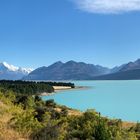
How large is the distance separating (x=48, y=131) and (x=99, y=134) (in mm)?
3975

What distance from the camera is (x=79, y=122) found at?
87.9 ft

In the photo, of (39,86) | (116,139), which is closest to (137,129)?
(116,139)

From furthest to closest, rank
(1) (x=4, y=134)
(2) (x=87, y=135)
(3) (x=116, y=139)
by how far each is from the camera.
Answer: (3) (x=116, y=139) < (2) (x=87, y=135) < (1) (x=4, y=134)

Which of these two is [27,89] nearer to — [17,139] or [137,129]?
[137,129]

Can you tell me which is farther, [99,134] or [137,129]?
[137,129]

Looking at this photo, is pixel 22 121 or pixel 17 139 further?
pixel 22 121

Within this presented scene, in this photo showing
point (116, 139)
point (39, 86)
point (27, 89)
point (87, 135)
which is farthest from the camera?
point (39, 86)

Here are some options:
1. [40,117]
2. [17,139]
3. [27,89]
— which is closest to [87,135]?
[17,139]

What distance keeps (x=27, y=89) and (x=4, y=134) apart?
145m

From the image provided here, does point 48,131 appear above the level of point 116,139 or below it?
above

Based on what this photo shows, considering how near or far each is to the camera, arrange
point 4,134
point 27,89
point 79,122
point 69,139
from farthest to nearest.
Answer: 1. point 27,89
2. point 79,122
3. point 69,139
4. point 4,134

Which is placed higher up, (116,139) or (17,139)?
(17,139)

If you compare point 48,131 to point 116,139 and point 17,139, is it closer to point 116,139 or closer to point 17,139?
point 17,139

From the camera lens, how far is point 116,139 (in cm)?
1961
